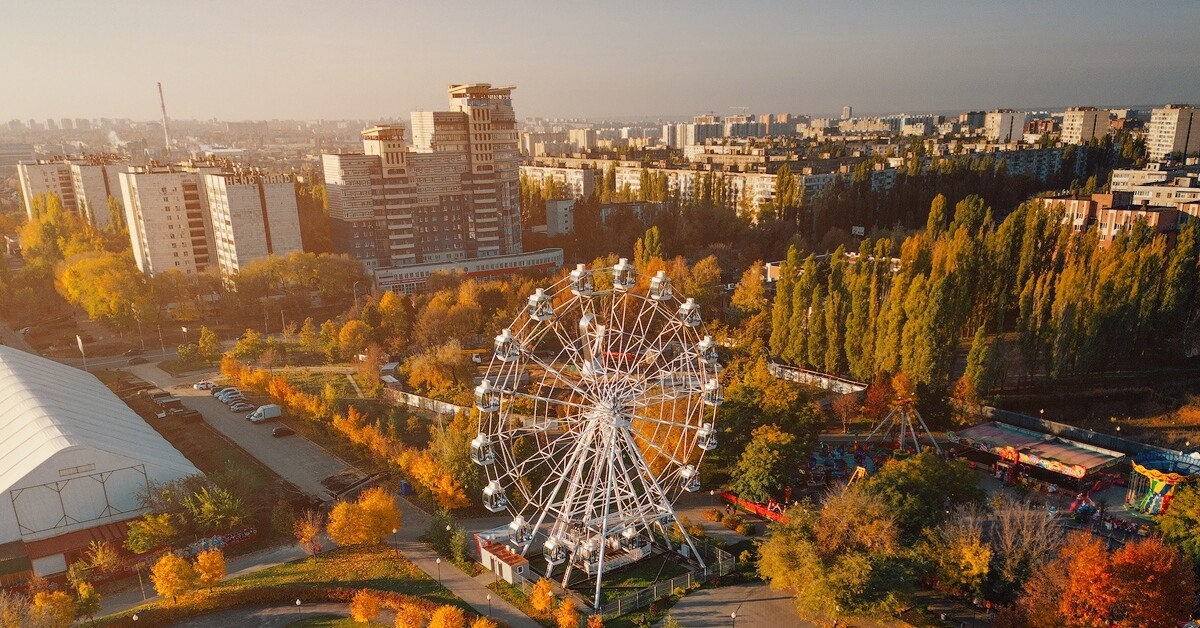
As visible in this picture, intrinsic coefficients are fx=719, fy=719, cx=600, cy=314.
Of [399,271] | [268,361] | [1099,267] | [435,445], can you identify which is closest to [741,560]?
[435,445]

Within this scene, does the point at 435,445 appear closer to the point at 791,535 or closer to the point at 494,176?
the point at 791,535

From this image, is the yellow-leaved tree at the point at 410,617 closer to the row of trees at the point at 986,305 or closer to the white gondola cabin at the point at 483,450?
the white gondola cabin at the point at 483,450

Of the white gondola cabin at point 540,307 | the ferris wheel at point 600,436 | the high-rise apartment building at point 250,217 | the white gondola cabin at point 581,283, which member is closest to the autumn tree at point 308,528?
the ferris wheel at point 600,436

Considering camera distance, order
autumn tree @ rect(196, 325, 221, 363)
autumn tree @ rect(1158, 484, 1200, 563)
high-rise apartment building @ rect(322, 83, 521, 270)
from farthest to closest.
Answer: high-rise apartment building @ rect(322, 83, 521, 270)
autumn tree @ rect(196, 325, 221, 363)
autumn tree @ rect(1158, 484, 1200, 563)

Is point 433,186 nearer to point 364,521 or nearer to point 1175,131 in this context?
point 364,521

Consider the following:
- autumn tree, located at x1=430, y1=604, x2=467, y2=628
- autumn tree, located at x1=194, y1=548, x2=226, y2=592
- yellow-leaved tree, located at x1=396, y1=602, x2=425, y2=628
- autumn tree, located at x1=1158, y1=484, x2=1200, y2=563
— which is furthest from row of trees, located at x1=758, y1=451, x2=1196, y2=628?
autumn tree, located at x1=194, y1=548, x2=226, y2=592

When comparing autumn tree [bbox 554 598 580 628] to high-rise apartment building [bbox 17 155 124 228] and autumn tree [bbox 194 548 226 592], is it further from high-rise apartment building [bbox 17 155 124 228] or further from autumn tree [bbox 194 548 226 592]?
high-rise apartment building [bbox 17 155 124 228]
